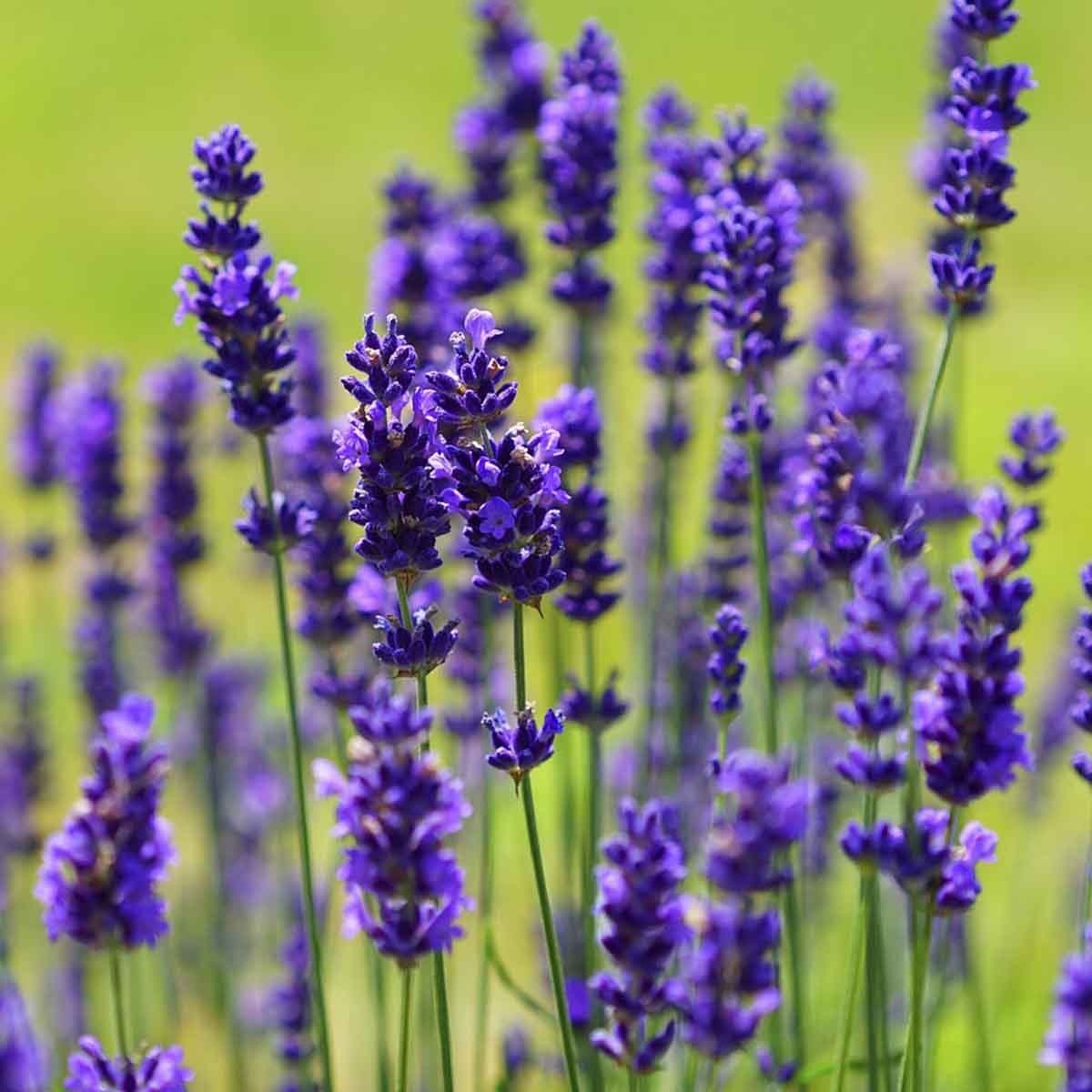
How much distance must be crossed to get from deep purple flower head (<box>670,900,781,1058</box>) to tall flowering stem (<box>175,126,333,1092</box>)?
987 millimetres

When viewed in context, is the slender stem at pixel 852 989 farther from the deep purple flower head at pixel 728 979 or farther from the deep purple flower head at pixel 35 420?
the deep purple flower head at pixel 35 420

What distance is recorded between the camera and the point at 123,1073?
1882mm

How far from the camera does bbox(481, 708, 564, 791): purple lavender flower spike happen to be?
1997 mm

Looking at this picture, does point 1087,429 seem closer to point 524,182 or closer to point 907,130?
point 907,130

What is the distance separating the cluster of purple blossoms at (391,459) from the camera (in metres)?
2.01

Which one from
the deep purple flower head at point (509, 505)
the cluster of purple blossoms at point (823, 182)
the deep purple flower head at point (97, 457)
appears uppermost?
the cluster of purple blossoms at point (823, 182)

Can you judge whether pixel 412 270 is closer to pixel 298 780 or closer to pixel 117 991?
pixel 298 780

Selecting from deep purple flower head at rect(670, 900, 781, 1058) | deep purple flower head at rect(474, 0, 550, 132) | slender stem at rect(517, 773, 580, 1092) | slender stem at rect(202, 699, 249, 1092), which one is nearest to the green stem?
slender stem at rect(517, 773, 580, 1092)

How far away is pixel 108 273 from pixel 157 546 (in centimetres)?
878

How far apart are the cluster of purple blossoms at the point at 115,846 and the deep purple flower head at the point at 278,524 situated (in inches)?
24.5

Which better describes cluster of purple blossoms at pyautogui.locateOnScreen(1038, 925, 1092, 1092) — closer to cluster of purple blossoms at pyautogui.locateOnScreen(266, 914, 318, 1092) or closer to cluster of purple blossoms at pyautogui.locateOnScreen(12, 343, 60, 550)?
cluster of purple blossoms at pyautogui.locateOnScreen(266, 914, 318, 1092)

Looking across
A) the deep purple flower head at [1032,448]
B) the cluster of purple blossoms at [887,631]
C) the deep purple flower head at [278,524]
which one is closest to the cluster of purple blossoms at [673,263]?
the deep purple flower head at [1032,448]

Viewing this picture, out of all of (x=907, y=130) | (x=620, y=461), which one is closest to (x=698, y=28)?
(x=907, y=130)

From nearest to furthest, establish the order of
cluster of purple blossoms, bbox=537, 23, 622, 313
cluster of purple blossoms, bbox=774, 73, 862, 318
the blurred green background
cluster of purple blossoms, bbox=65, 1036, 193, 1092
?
cluster of purple blossoms, bbox=65, 1036, 193, 1092 → cluster of purple blossoms, bbox=537, 23, 622, 313 → cluster of purple blossoms, bbox=774, 73, 862, 318 → the blurred green background
